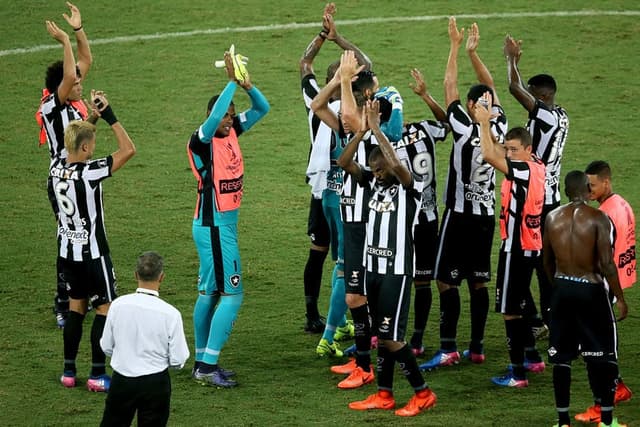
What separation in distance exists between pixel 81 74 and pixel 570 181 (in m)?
5.24

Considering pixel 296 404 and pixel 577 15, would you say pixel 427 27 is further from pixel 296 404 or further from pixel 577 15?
pixel 296 404

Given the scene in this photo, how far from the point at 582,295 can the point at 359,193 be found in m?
2.03

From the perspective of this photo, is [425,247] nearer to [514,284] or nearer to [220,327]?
[514,284]

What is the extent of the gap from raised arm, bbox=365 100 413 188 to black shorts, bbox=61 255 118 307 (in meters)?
2.43

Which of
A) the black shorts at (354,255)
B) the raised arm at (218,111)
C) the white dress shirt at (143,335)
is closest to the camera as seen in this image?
the white dress shirt at (143,335)

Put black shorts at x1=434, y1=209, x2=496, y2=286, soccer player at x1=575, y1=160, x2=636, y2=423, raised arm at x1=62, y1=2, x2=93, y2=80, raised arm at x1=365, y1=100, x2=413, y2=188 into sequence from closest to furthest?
raised arm at x1=365, y1=100, x2=413, y2=188 < soccer player at x1=575, y1=160, x2=636, y2=423 < black shorts at x1=434, y1=209, x2=496, y2=286 < raised arm at x1=62, y1=2, x2=93, y2=80

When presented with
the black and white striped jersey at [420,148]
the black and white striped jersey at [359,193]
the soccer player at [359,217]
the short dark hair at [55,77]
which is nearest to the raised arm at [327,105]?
the soccer player at [359,217]

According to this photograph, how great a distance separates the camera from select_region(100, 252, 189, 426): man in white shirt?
24.6 feet

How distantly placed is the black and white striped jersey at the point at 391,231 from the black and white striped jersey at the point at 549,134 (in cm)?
198

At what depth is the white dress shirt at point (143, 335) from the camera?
24.6 ft

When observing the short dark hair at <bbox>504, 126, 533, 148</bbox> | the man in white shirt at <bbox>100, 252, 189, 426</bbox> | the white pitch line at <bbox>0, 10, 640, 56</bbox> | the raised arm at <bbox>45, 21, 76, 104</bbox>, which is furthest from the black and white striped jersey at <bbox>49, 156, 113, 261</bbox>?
the white pitch line at <bbox>0, 10, 640, 56</bbox>

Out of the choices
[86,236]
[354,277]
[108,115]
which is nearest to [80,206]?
[86,236]

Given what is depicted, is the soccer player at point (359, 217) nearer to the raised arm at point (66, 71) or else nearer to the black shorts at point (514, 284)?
the black shorts at point (514, 284)

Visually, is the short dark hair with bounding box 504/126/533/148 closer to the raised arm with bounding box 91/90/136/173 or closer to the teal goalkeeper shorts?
the teal goalkeeper shorts
